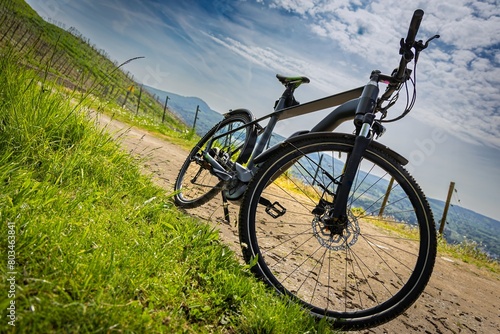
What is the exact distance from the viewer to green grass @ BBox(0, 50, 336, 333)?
1.18 metres

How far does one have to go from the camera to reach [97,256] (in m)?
1.41

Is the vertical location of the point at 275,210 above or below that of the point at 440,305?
above

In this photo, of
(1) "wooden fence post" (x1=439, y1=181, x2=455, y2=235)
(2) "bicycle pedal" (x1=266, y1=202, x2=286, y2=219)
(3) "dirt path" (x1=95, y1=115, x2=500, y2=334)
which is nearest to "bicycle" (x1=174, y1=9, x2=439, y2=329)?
(2) "bicycle pedal" (x1=266, y1=202, x2=286, y2=219)

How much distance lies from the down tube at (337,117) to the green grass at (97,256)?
1.30 metres

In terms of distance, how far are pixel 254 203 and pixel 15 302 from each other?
1.46 meters

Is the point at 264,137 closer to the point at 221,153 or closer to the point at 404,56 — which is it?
the point at 221,153

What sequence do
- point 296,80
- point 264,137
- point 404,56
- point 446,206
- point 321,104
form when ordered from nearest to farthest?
point 404,56 < point 321,104 < point 264,137 < point 296,80 < point 446,206

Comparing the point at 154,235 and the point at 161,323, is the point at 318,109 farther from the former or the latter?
the point at 161,323

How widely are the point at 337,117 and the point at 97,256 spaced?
2.03 metres

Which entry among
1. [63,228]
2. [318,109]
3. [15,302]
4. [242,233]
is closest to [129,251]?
[63,228]

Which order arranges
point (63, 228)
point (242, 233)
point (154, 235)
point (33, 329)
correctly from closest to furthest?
point (33, 329)
point (63, 228)
point (154, 235)
point (242, 233)

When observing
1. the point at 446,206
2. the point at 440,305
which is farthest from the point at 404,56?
the point at 446,206

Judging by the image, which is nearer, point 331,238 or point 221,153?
point 331,238

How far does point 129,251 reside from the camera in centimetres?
162
